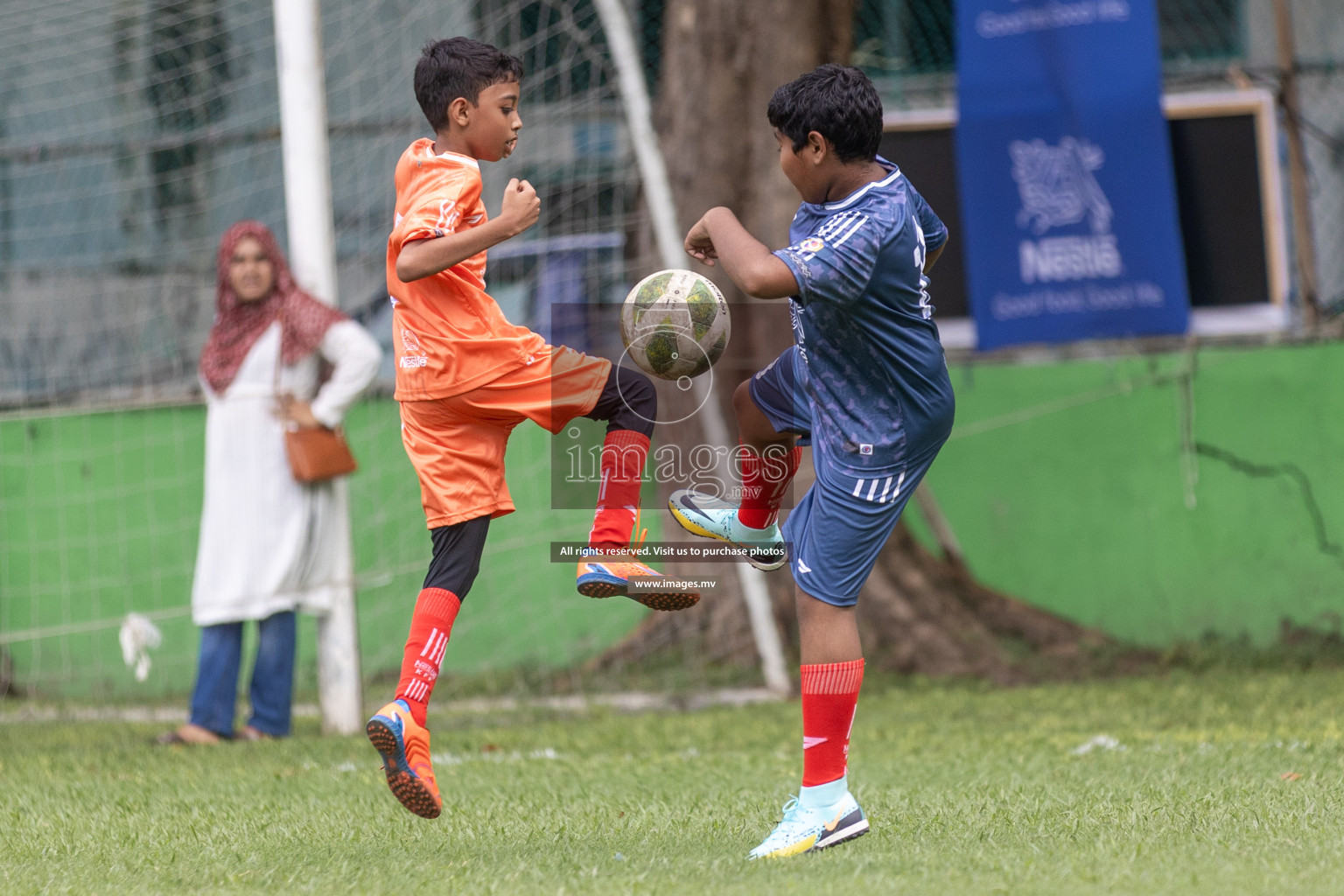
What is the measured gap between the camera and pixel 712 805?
4773 millimetres

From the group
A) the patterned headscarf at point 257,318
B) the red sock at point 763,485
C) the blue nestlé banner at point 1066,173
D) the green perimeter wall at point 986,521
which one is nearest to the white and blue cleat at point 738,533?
the red sock at point 763,485

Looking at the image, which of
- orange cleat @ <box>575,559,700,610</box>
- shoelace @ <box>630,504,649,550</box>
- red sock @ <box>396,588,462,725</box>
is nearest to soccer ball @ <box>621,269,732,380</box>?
shoelace @ <box>630,504,649,550</box>

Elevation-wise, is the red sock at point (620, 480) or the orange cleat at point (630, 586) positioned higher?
the red sock at point (620, 480)

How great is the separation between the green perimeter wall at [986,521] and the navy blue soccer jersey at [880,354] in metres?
4.67

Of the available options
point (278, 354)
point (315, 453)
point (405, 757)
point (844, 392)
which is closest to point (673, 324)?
point (844, 392)

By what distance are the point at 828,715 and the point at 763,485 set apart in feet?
2.45

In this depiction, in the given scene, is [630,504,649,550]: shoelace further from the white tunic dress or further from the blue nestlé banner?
the blue nestlé banner

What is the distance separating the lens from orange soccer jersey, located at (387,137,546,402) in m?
4.01

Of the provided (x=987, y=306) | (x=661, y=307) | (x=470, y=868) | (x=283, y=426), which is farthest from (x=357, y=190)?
(x=470, y=868)

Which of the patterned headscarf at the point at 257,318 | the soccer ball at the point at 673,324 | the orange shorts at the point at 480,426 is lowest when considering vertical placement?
the orange shorts at the point at 480,426

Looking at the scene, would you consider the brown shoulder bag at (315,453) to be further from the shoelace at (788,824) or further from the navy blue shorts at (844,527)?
the shoelace at (788,824)

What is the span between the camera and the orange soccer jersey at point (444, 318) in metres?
4.01

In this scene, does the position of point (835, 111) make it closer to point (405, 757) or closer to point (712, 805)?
point (405, 757)

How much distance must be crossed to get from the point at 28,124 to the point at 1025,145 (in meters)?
5.85
